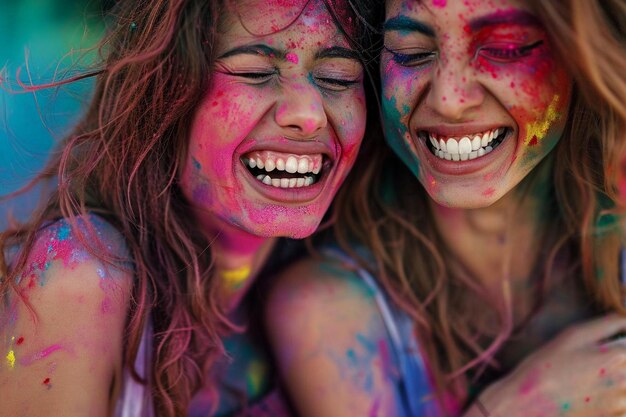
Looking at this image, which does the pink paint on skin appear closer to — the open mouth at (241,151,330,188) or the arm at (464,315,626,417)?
the arm at (464,315,626,417)

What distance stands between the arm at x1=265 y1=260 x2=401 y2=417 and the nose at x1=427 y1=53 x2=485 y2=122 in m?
0.60

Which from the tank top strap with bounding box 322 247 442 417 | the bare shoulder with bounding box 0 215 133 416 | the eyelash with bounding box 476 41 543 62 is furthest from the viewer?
the tank top strap with bounding box 322 247 442 417

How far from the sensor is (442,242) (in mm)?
2141

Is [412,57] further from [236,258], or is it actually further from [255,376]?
[255,376]

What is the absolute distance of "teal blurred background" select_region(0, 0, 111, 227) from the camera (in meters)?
1.93

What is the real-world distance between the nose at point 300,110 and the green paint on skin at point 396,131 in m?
0.20

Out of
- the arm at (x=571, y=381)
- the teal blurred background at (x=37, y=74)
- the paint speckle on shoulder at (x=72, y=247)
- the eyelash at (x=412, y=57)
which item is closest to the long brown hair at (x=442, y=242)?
the arm at (x=571, y=381)

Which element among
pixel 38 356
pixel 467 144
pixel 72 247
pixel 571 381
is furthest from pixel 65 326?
pixel 571 381

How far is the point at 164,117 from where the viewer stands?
Answer: 1.72m

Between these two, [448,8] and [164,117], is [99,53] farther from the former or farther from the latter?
[448,8]

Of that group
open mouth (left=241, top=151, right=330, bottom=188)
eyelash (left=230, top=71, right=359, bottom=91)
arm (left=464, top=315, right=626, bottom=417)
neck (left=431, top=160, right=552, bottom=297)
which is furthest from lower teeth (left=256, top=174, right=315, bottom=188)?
arm (left=464, top=315, right=626, bottom=417)

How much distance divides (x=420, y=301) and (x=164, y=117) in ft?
2.93

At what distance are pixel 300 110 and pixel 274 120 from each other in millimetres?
75

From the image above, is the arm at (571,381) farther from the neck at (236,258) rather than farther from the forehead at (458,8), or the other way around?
the forehead at (458,8)
